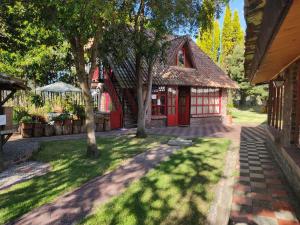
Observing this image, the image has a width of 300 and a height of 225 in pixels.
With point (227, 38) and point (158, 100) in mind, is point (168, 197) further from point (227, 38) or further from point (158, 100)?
point (227, 38)

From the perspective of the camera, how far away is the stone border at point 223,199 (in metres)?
4.51

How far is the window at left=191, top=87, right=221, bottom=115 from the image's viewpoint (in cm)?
1911

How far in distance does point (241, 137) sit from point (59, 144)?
842 centimetres

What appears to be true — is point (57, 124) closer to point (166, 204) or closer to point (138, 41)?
point (138, 41)

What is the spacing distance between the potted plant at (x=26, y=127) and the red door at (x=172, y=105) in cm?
839

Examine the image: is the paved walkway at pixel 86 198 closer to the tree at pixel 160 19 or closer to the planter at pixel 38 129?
the tree at pixel 160 19

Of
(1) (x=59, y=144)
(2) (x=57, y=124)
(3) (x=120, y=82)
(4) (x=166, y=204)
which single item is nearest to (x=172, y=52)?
(3) (x=120, y=82)

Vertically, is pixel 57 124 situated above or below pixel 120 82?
below

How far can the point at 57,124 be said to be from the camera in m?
13.1

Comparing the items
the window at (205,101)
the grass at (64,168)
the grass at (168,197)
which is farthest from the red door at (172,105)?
the grass at (168,197)

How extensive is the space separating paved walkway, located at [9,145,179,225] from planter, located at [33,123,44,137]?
6312 mm

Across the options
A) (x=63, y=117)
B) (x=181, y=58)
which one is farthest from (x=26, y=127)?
(x=181, y=58)

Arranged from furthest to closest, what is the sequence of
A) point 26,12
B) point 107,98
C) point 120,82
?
1. point 107,98
2. point 120,82
3. point 26,12

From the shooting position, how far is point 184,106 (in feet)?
62.2
